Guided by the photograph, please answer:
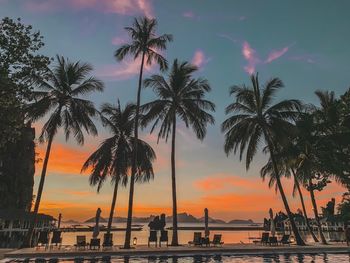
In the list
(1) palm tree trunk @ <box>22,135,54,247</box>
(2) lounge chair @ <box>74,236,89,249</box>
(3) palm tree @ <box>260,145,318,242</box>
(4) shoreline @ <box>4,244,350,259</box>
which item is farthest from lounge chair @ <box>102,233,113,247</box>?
(3) palm tree @ <box>260,145,318,242</box>

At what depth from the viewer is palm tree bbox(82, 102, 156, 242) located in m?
31.4

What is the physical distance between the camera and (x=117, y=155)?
3192 cm

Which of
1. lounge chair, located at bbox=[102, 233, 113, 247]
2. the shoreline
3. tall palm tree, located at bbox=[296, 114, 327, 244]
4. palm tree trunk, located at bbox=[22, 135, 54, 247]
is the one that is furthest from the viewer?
tall palm tree, located at bbox=[296, 114, 327, 244]

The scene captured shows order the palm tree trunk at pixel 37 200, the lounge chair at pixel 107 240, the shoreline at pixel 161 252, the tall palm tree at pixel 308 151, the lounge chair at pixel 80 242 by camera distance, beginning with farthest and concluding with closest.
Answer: the tall palm tree at pixel 308 151 → the palm tree trunk at pixel 37 200 → the lounge chair at pixel 107 240 → the lounge chair at pixel 80 242 → the shoreline at pixel 161 252

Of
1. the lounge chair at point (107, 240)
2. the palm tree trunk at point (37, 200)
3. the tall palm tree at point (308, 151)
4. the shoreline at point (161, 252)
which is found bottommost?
the shoreline at point (161, 252)

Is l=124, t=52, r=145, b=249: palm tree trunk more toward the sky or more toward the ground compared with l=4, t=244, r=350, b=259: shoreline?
more toward the sky

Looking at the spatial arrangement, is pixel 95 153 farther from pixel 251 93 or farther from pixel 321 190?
pixel 321 190

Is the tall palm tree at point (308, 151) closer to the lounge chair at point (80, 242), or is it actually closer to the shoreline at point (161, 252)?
the shoreline at point (161, 252)

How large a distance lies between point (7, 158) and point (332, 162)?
51297mm

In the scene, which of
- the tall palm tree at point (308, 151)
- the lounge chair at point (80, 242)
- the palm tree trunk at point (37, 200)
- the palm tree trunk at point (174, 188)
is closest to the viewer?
the lounge chair at point (80, 242)

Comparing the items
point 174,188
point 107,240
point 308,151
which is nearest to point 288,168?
point 308,151

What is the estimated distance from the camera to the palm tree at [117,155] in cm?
3136

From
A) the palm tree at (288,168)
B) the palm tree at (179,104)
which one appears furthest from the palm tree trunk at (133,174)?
the palm tree at (288,168)

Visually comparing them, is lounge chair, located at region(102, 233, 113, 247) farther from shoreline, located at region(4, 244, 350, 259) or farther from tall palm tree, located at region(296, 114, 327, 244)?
tall palm tree, located at region(296, 114, 327, 244)
